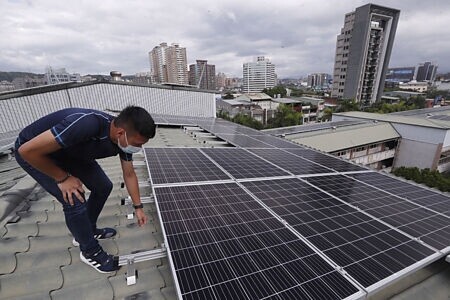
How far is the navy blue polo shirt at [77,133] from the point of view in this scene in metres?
2.29

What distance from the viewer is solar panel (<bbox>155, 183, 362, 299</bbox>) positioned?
2.46 m

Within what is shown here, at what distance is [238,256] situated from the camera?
2.97 metres

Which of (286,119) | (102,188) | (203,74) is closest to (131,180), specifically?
(102,188)

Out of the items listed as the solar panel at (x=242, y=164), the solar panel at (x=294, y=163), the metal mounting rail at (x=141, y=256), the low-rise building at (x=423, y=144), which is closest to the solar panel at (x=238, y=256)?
the metal mounting rail at (x=141, y=256)

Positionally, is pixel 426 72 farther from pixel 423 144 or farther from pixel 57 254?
pixel 57 254

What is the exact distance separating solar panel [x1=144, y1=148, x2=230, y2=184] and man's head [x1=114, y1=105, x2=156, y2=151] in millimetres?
2421

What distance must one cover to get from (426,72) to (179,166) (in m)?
247

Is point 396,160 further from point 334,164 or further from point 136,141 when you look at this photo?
point 136,141

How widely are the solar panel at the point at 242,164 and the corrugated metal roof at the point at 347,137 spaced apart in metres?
11.1

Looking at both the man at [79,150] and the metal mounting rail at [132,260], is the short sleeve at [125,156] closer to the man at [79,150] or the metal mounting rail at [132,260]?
the man at [79,150]

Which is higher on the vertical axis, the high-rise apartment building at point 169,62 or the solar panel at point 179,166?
the high-rise apartment building at point 169,62

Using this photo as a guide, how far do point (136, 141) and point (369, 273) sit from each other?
354 cm

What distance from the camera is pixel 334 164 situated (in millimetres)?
8344

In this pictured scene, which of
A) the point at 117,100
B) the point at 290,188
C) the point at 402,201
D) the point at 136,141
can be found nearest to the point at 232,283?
the point at 136,141
